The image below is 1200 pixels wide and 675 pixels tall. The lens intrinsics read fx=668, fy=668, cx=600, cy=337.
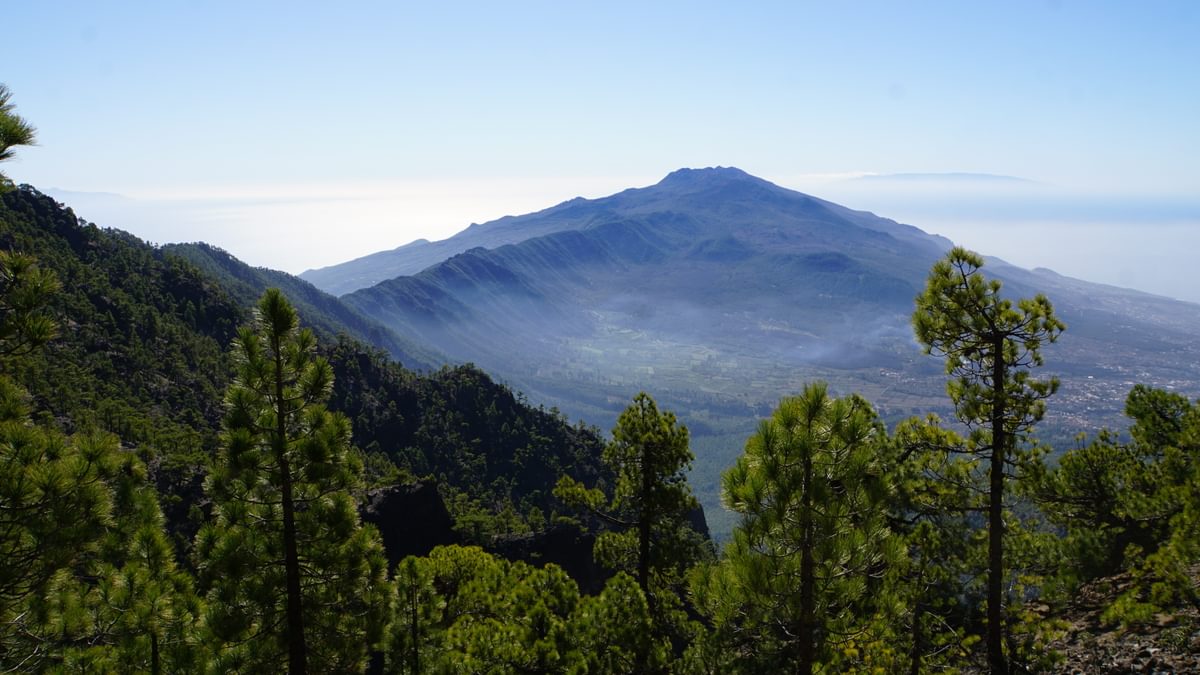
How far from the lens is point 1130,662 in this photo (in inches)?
389

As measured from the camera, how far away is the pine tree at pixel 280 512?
29.0 feet

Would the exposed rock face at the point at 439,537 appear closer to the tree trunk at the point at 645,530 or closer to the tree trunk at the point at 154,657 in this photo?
the tree trunk at the point at 645,530

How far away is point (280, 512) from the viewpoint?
9.32 metres

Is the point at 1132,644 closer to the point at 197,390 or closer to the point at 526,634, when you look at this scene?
the point at 526,634

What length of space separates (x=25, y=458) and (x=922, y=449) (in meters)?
11.7

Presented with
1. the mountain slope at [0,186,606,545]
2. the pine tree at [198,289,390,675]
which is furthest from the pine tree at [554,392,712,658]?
the mountain slope at [0,186,606,545]

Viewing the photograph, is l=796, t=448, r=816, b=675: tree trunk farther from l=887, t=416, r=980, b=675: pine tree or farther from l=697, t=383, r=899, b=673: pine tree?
l=887, t=416, r=980, b=675: pine tree

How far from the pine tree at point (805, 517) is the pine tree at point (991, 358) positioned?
11.0 ft

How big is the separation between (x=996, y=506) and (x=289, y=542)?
10.2 m

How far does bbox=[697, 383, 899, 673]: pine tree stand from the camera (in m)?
7.34

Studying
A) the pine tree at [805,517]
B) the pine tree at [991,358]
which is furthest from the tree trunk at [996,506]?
the pine tree at [805,517]

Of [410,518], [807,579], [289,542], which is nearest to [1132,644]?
[807,579]


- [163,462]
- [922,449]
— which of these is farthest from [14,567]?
[163,462]

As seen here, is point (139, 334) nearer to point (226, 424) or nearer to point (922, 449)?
point (226, 424)
